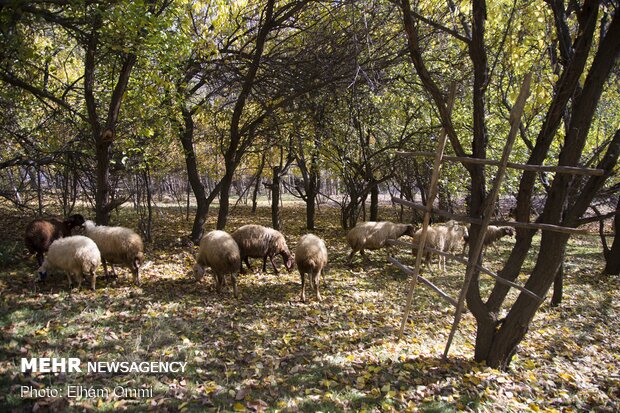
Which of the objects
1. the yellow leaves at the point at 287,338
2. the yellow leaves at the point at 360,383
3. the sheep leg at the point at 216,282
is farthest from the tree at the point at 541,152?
the sheep leg at the point at 216,282

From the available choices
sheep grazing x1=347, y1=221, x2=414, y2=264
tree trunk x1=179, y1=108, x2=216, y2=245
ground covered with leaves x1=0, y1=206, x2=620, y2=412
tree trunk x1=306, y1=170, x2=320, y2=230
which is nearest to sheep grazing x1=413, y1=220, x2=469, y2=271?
sheep grazing x1=347, y1=221, x2=414, y2=264

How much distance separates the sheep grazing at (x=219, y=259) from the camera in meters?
7.85

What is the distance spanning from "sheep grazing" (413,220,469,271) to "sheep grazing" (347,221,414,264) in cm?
92

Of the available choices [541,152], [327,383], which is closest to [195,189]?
[327,383]

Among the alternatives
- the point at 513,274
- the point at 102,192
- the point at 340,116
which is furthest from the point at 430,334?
the point at 340,116

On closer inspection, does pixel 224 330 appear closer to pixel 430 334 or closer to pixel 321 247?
pixel 321 247

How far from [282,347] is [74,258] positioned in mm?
4443

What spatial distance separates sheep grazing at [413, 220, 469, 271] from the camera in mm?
11969

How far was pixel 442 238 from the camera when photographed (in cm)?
1251

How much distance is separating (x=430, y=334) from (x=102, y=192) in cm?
752

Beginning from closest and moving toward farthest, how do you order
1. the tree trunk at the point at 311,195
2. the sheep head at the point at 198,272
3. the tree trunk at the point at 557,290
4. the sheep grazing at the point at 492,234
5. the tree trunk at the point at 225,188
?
the sheep head at the point at 198,272
the tree trunk at the point at 557,290
the tree trunk at the point at 225,188
the sheep grazing at the point at 492,234
the tree trunk at the point at 311,195

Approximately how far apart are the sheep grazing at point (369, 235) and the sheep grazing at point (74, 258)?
720 cm

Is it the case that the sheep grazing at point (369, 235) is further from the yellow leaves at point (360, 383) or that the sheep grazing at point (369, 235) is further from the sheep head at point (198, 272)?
the yellow leaves at point (360, 383)

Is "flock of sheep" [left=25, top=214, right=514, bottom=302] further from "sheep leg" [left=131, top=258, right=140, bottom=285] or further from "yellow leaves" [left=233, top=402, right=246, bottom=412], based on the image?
"yellow leaves" [left=233, top=402, right=246, bottom=412]
